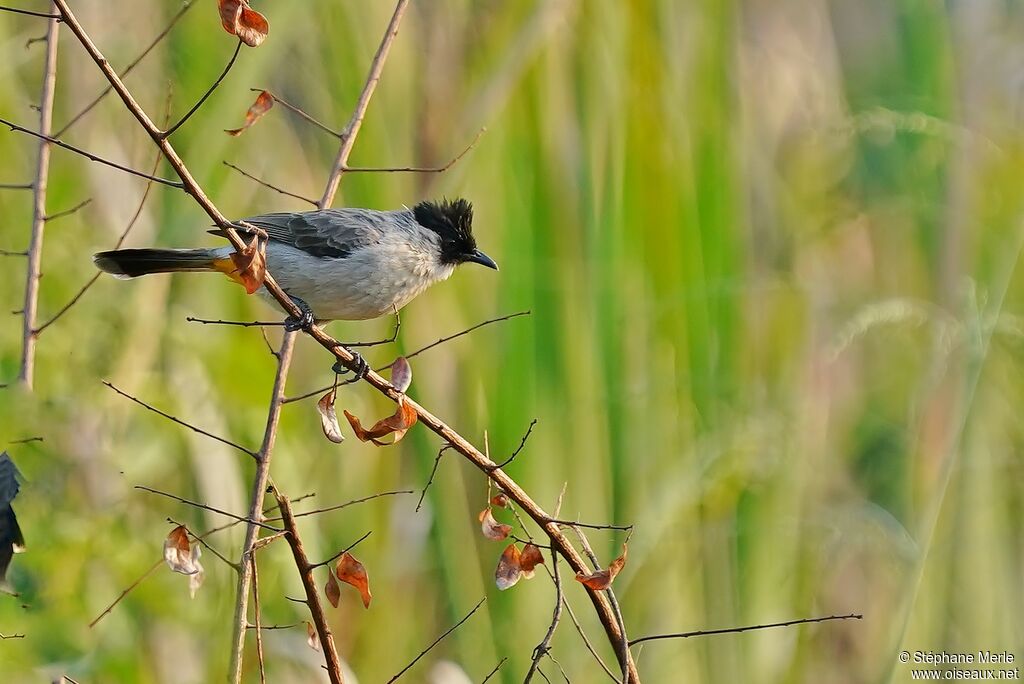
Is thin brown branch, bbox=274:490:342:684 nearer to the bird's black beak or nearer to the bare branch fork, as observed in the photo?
the bare branch fork

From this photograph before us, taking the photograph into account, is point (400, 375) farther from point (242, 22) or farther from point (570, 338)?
point (570, 338)

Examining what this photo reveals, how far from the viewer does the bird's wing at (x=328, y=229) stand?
115 inches

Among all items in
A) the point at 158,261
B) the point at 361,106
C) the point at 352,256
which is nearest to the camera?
the point at 361,106

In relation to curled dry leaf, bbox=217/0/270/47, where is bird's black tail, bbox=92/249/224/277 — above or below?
below

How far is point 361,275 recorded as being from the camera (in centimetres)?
281

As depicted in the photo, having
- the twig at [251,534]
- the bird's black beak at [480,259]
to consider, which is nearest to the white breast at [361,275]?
the bird's black beak at [480,259]

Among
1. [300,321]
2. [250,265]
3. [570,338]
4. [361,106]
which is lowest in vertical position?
[570,338]

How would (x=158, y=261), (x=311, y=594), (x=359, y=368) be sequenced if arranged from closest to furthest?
(x=311, y=594) → (x=359, y=368) → (x=158, y=261)

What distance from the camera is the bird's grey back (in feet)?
9.57

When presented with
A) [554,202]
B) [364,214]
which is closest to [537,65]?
[554,202]

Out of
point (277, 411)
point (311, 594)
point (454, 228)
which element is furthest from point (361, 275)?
point (311, 594)

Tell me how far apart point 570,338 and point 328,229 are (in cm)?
67

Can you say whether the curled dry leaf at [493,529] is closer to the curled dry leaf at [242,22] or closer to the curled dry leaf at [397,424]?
the curled dry leaf at [397,424]

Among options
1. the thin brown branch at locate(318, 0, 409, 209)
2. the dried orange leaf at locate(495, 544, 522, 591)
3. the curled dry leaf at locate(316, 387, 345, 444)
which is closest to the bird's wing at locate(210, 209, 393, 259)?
the thin brown branch at locate(318, 0, 409, 209)
